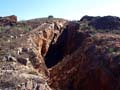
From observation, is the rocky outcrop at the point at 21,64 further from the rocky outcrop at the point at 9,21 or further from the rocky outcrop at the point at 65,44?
the rocky outcrop at the point at 9,21

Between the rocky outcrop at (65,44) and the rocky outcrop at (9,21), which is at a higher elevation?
the rocky outcrop at (9,21)

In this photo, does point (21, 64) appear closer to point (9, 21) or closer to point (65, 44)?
point (65, 44)

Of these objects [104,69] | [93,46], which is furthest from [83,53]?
[104,69]

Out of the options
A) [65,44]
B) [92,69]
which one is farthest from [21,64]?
[65,44]

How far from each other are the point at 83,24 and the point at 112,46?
12.0m

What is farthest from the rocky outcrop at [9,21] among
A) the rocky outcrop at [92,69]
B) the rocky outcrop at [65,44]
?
the rocky outcrop at [92,69]

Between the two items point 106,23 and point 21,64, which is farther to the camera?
point 106,23

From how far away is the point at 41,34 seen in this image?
3347 centimetres

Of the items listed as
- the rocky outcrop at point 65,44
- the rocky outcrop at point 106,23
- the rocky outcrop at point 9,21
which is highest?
the rocky outcrop at point 106,23

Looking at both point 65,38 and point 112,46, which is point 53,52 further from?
point 112,46

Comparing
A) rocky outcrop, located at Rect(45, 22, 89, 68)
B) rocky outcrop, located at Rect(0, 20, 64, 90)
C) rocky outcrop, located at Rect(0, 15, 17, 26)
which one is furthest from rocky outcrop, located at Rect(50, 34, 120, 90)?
rocky outcrop, located at Rect(0, 15, 17, 26)

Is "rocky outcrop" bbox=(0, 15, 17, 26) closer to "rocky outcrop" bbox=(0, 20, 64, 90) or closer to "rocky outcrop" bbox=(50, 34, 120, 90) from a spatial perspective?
"rocky outcrop" bbox=(0, 20, 64, 90)

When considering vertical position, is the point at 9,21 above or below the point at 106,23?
below

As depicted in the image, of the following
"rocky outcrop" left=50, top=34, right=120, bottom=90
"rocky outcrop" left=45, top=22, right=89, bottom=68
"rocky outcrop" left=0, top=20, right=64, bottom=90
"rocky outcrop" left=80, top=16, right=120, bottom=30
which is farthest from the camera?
"rocky outcrop" left=80, top=16, right=120, bottom=30
